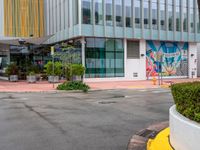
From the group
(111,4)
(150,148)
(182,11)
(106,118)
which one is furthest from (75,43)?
(150,148)

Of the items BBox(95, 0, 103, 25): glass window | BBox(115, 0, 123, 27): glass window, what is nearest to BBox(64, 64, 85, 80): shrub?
BBox(95, 0, 103, 25): glass window

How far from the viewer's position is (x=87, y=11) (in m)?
30.9

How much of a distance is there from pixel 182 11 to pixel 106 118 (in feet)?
94.5

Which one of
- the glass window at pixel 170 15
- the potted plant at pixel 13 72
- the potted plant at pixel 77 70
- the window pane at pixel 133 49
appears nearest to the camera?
the potted plant at pixel 77 70

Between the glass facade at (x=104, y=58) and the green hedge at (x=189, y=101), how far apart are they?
2622 cm

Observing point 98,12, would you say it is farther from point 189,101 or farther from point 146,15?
point 189,101

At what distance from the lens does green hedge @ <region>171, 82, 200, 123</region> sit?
18.7 feet

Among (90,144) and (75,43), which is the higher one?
(75,43)

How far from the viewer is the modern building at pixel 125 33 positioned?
31719 mm

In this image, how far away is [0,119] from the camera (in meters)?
10.7

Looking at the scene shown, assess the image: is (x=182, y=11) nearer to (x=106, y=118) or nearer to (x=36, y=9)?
(x=36, y=9)

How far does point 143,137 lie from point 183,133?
224 cm

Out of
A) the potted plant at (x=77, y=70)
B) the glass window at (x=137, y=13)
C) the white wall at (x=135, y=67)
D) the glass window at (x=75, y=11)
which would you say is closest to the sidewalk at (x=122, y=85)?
the potted plant at (x=77, y=70)

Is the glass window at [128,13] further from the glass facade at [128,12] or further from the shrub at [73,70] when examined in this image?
the shrub at [73,70]
